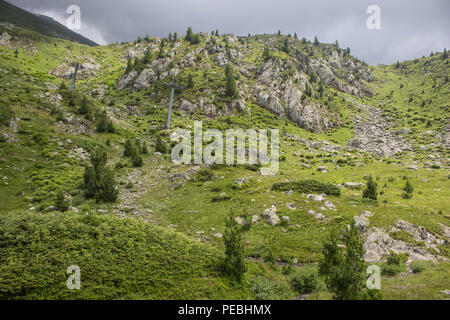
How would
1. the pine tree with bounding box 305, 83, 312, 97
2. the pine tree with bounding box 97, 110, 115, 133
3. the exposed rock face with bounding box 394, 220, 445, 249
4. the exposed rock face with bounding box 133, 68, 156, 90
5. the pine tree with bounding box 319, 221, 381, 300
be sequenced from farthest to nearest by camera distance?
the pine tree with bounding box 305, 83, 312, 97
the exposed rock face with bounding box 133, 68, 156, 90
the pine tree with bounding box 97, 110, 115, 133
the exposed rock face with bounding box 394, 220, 445, 249
the pine tree with bounding box 319, 221, 381, 300

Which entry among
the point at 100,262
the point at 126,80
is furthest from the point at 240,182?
the point at 126,80

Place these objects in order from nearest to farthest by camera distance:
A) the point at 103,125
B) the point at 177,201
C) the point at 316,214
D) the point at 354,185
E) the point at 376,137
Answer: the point at 316,214 < the point at 177,201 < the point at 354,185 < the point at 103,125 < the point at 376,137

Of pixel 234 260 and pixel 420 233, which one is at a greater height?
pixel 420 233

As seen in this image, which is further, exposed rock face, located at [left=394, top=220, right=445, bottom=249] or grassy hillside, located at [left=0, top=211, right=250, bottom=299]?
exposed rock face, located at [left=394, top=220, right=445, bottom=249]

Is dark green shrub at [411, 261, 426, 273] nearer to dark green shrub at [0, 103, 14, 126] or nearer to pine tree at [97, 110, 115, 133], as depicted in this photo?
dark green shrub at [0, 103, 14, 126]

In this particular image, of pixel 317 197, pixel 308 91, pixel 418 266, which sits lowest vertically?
pixel 418 266

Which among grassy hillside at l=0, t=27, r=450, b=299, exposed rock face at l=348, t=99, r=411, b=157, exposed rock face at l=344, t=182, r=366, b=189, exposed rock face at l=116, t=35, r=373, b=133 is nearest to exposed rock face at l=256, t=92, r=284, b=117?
exposed rock face at l=116, t=35, r=373, b=133

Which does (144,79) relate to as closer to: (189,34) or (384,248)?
(189,34)

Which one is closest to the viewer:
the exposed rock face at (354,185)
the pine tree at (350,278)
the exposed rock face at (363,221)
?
the pine tree at (350,278)

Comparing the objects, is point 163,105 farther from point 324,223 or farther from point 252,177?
point 324,223

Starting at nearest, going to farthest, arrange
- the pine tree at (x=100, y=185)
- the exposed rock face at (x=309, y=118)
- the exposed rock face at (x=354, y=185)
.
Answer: the pine tree at (x=100, y=185), the exposed rock face at (x=354, y=185), the exposed rock face at (x=309, y=118)

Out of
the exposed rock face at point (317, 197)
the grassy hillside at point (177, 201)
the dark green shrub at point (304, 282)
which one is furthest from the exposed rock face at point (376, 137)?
the dark green shrub at point (304, 282)

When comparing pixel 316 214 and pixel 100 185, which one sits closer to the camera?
pixel 316 214

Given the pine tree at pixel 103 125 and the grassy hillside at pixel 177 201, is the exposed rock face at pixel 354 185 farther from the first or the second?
the pine tree at pixel 103 125
